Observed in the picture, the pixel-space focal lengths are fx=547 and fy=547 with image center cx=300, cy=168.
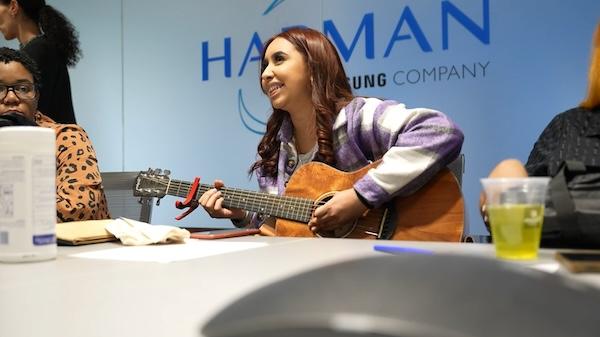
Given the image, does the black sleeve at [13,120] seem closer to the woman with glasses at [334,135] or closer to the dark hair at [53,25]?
the woman with glasses at [334,135]

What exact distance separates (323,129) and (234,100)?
5.41 feet

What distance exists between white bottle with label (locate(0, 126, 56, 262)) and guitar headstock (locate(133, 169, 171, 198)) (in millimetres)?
1233

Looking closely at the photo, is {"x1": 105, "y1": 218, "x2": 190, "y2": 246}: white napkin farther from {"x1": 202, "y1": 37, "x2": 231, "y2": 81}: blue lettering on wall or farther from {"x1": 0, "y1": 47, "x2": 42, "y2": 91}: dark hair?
{"x1": 202, "y1": 37, "x2": 231, "y2": 81}: blue lettering on wall

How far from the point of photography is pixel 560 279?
0.26 m

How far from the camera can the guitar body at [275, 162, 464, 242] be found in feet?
4.98

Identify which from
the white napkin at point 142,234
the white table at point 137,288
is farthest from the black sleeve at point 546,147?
the white napkin at point 142,234

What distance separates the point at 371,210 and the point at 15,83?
1255mm

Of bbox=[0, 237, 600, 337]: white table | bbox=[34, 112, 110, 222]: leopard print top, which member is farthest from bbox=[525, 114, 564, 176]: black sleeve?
bbox=[34, 112, 110, 222]: leopard print top

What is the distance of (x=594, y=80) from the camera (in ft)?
4.21

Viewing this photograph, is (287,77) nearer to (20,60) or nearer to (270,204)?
(270,204)

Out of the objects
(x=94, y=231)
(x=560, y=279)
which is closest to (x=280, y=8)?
(x=94, y=231)

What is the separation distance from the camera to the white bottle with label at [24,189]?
2.38ft

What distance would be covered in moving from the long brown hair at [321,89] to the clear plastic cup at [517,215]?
107 centimetres

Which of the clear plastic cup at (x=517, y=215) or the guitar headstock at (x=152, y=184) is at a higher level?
the clear plastic cup at (x=517, y=215)
